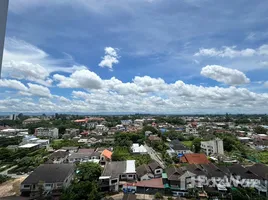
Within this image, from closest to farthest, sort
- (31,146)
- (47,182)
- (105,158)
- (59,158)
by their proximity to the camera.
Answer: (47,182), (105,158), (59,158), (31,146)

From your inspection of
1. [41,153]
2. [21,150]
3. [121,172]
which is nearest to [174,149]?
[121,172]

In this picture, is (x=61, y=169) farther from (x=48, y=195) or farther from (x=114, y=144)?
(x=114, y=144)

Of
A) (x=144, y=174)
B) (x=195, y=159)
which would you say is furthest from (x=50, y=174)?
(x=195, y=159)

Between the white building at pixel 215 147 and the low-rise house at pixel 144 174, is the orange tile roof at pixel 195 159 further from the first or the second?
the low-rise house at pixel 144 174

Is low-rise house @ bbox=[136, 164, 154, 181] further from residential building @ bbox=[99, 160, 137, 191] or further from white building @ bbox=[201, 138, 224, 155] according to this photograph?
white building @ bbox=[201, 138, 224, 155]

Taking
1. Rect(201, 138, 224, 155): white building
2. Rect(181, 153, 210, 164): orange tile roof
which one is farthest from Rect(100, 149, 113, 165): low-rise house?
Rect(201, 138, 224, 155): white building

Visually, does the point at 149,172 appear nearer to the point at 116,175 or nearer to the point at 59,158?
the point at 116,175
